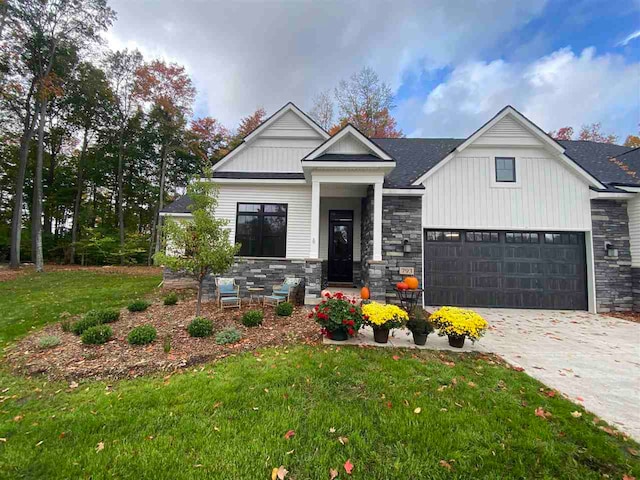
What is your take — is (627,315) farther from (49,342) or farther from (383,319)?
(49,342)

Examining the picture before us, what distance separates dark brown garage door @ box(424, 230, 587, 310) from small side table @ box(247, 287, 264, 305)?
5.24 meters

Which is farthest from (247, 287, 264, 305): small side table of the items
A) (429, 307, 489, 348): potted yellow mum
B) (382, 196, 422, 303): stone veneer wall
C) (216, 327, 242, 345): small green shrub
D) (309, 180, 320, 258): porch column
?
(429, 307, 489, 348): potted yellow mum

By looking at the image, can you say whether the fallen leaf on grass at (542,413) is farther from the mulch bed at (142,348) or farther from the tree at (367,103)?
the tree at (367,103)

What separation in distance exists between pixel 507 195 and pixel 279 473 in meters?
9.60

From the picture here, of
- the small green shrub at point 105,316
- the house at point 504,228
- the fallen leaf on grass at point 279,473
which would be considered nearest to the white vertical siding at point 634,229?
the house at point 504,228

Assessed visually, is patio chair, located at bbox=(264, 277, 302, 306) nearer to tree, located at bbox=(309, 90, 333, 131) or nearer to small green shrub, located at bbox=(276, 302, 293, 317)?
small green shrub, located at bbox=(276, 302, 293, 317)

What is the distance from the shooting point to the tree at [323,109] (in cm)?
1947

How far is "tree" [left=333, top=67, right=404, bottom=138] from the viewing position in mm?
18391

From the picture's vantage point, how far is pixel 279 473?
199 cm

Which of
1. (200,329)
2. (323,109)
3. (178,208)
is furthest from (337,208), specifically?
(323,109)

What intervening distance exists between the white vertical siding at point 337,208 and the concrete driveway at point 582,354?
468cm

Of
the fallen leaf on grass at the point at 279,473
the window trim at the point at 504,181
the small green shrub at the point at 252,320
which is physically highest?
the window trim at the point at 504,181

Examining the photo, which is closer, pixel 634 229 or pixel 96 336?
pixel 96 336

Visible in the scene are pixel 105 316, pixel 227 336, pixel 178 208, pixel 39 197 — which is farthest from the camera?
pixel 39 197
